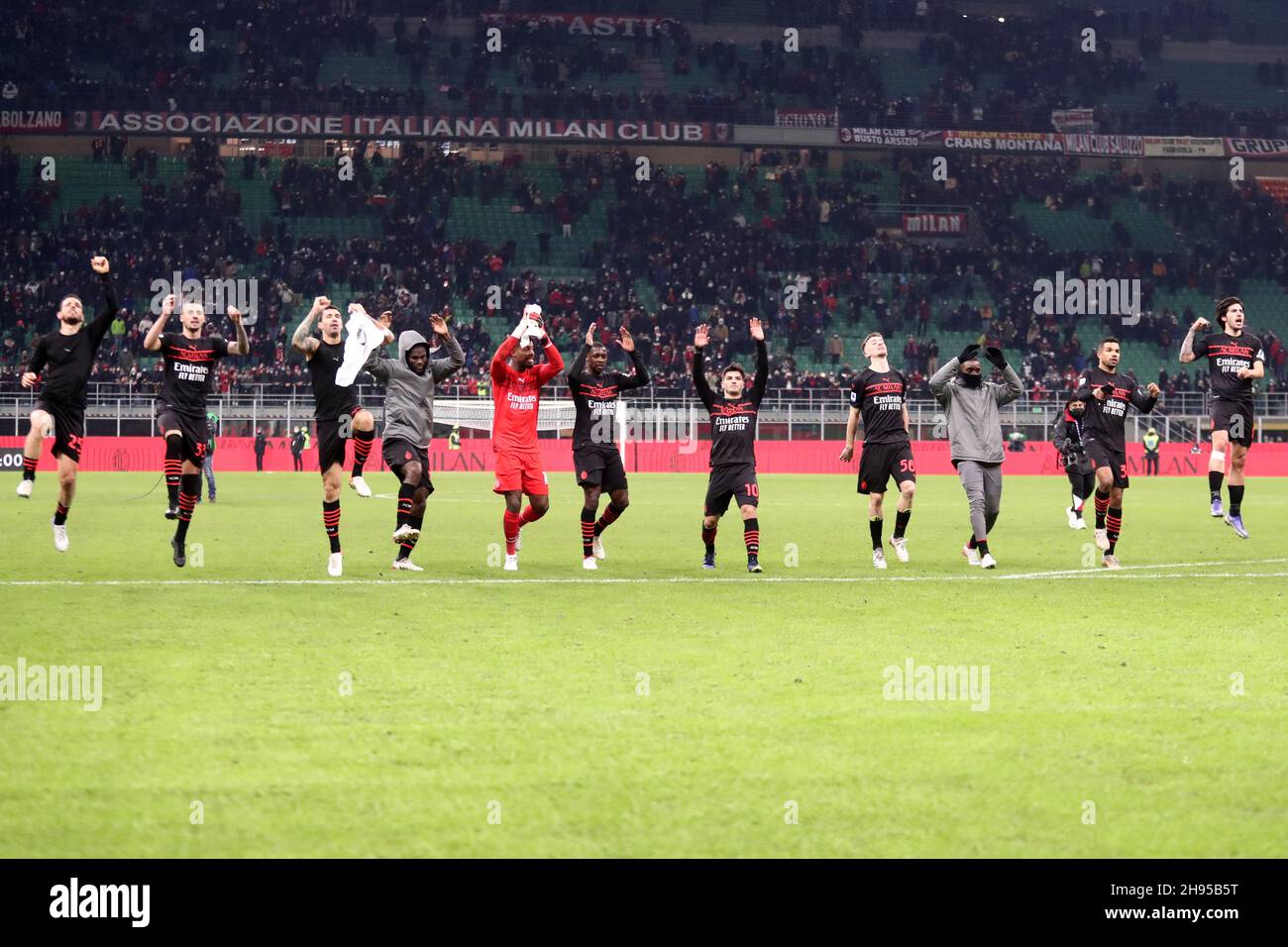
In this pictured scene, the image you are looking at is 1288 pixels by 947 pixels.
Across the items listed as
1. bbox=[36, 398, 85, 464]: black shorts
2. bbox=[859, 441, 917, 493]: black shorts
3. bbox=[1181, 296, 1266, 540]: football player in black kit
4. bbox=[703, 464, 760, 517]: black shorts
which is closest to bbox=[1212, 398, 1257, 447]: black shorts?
A: bbox=[1181, 296, 1266, 540]: football player in black kit

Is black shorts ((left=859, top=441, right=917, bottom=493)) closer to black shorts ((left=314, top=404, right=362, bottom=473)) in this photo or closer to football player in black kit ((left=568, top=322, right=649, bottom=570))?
football player in black kit ((left=568, top=322, right=649, bottom=570))

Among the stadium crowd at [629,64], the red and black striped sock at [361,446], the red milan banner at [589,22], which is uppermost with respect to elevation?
the red milan banner at [589,22]

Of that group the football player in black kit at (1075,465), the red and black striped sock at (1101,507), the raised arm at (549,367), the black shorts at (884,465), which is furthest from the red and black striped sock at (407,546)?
the football player in black kit at (1075,465)

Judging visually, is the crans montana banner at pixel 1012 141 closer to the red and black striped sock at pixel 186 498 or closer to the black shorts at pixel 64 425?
the black shorts at pixel 64 425

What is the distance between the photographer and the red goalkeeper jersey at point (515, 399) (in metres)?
14.8

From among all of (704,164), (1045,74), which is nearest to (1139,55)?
(1045,74)

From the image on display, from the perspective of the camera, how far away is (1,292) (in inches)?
2045

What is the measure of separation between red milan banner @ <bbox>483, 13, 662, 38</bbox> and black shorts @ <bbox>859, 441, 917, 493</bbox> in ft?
177

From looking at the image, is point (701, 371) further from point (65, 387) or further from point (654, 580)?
point (65, 387)

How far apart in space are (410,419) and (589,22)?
55.2 m

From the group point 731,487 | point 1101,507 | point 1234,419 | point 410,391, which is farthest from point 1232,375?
point 410,391

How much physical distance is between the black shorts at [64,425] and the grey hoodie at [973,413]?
8.84 meters

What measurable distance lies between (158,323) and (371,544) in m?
4.80
